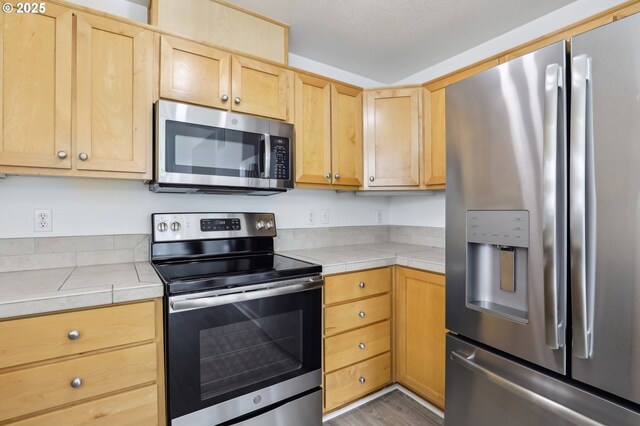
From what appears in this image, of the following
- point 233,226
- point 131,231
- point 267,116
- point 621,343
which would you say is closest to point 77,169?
point 131,231

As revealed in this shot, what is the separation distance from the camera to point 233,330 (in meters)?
1.43

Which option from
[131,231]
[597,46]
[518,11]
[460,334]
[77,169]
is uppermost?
[518,11]

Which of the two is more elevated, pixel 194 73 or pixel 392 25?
pixel 392 25

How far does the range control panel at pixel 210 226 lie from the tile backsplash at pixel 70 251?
0.14m

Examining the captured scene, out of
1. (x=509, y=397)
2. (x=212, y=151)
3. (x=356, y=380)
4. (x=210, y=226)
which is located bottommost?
(x=356, y=380)

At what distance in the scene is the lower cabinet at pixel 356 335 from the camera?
182cm

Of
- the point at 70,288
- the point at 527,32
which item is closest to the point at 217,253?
the point at 70,288

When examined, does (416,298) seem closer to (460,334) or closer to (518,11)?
(460,334)

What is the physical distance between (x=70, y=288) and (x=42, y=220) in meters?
0.63

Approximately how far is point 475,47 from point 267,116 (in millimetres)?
1661

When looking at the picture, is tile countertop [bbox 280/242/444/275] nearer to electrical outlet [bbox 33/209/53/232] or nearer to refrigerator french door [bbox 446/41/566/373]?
refrigerator french door [bbox 446/41/566/373]

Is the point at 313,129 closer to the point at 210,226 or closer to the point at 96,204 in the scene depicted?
the point at 210,226

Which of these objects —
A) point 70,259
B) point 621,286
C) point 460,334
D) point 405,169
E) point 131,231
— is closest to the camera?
point 621,286

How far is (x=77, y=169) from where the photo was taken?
1.43m
